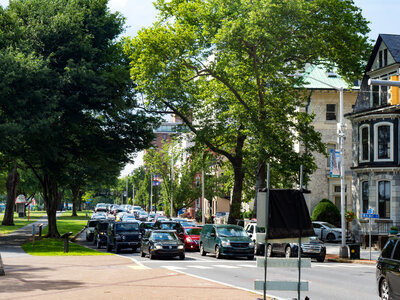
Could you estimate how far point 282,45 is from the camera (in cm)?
3669

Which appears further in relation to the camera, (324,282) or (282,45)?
(282,45)

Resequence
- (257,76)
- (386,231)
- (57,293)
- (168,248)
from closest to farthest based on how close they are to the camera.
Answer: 1. (57,293)
2. (168,248)
3. (257,76)
4. (386,231)

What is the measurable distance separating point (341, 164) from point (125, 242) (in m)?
12.9

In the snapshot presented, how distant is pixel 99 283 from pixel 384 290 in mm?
8413

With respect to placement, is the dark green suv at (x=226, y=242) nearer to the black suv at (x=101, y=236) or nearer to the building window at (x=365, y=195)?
the black suv at (x=101, y=236)

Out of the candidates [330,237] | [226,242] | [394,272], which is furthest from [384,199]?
[394,272]

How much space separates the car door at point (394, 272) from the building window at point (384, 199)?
2720 centimetres

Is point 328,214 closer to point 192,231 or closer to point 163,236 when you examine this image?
point 192,231

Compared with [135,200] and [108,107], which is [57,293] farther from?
[135,200]

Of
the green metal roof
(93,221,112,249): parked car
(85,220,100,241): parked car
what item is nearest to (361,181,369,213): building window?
the green metal roof

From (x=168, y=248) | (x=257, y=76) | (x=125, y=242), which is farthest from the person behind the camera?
(x=257, y=76)

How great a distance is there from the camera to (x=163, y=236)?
1186 inches

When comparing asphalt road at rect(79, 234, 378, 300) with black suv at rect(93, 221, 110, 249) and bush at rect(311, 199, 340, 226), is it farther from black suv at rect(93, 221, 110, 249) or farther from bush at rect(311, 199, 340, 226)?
bush at rect(311, 199, 340, 226)

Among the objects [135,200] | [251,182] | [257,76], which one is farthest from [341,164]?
[135,200]
